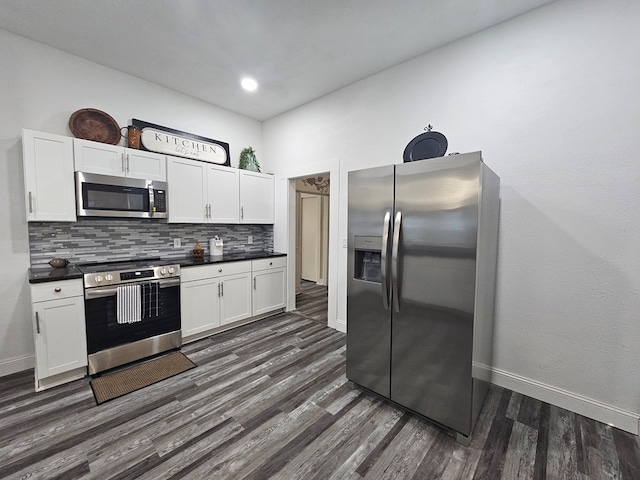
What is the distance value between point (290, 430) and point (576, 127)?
9.93 feet

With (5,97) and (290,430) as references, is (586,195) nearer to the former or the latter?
(290,430)

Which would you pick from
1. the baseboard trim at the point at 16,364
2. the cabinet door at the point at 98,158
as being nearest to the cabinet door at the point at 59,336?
the baseboard trim at the point at 16,364

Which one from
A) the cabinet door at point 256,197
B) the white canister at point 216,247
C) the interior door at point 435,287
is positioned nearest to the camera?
the interior door at point 435,287

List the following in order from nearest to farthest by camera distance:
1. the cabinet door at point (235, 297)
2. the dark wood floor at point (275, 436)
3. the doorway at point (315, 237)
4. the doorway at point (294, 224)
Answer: the dark wood floor at point (275, 436) < the cabinet door at point (235, 297) < the doorway at point (294, 224) < the doorway at point (315, 237)

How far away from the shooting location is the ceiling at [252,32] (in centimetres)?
214

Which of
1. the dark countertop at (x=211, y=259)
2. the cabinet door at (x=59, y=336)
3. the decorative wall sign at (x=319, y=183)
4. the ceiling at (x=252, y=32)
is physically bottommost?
the cabinet door at (x=59, y=336)

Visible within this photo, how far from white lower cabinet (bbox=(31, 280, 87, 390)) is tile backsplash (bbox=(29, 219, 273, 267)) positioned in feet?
2.22

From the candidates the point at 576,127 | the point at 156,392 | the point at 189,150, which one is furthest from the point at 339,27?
the point at 156,392

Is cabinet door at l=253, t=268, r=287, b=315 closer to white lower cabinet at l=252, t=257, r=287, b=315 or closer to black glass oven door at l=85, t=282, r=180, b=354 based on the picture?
white lower cabinet at l=252, t=257, r=287, b=315

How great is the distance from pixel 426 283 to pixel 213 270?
2486 mm

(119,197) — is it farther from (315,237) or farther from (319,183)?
(315,237)

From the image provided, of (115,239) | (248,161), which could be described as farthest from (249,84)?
(115,239)

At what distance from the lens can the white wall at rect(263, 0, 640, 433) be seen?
1885 millimetres

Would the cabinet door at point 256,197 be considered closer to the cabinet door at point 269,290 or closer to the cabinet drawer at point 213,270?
the cabinet drawer at point 213,270
